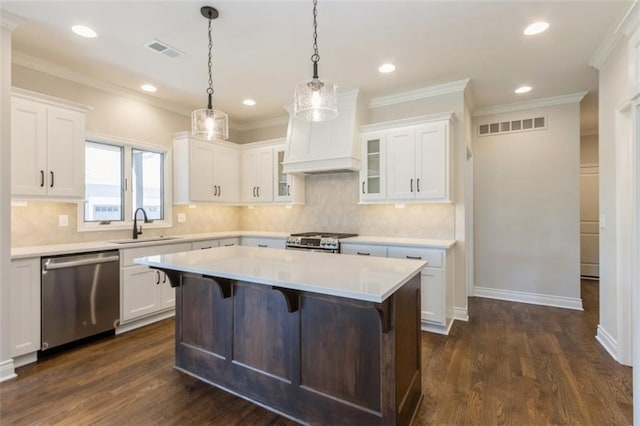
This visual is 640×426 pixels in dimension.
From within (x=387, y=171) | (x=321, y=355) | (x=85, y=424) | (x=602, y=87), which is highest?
(x=602, y=87)

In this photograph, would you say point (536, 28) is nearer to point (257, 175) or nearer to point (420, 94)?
point (420, 94)

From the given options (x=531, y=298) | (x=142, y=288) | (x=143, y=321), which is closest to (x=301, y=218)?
(x=142, y=288)

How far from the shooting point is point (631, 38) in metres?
2.44

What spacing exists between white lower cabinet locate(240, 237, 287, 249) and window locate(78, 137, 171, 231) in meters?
1.12

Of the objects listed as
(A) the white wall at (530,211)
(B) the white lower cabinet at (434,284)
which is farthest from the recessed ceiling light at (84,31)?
(A) the white wall at (530,211)

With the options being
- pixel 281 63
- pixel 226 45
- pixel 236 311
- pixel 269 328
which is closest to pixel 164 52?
pixel 226 45

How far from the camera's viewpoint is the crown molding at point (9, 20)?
2.42m

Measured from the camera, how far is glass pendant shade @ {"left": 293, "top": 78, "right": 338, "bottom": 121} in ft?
6.93

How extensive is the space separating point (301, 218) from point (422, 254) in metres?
2.15

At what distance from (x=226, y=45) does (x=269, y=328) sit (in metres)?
2.48

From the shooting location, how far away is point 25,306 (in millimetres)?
2729

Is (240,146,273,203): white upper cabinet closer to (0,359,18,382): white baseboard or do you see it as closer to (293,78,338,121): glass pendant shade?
(293,78,338,121): glass pendant shade

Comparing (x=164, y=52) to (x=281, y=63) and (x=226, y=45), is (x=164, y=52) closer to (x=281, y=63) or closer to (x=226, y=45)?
A: (x=226, y=45)

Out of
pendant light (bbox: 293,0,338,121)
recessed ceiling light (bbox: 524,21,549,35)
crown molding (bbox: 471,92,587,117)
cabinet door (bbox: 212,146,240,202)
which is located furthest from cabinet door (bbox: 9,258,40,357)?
crown molding (bbox: 471,92,587,117)
